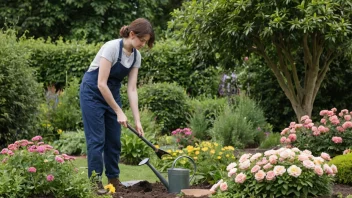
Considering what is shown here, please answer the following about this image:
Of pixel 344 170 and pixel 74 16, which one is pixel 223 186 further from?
pixel 74 16

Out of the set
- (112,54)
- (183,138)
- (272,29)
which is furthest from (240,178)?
(183,138)

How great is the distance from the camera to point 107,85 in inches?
219

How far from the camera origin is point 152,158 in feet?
26.5

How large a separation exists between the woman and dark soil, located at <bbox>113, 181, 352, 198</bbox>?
289 mm

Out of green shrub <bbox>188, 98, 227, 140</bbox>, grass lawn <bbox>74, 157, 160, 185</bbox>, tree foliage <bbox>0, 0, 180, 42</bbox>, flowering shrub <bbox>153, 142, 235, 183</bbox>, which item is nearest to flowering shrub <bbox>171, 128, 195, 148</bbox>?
green shrub <bbox>188, 98, 227, 140</bbox>

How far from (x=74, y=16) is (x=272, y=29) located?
1131 centimetres

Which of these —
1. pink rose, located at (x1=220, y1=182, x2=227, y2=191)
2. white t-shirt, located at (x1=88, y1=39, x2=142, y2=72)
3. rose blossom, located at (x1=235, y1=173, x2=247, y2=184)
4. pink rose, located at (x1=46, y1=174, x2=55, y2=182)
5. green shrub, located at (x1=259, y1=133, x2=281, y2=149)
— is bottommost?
green shrub, located at (x1=259, y1=133, x2=281, y2=149)

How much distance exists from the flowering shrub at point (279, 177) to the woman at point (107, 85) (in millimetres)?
1171

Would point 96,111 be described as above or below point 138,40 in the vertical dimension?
below

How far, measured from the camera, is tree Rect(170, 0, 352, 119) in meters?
7.96

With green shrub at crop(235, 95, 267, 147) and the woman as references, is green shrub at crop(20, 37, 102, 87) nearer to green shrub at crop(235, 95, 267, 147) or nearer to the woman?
green shrub at crop(235, 95, 267, 147)

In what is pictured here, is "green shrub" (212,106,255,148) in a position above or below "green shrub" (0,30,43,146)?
below

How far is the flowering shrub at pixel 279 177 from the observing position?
187 inches

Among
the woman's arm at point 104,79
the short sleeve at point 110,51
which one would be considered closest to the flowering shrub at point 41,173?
the woman's arm at point 104,79
